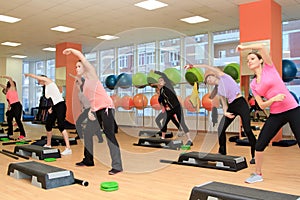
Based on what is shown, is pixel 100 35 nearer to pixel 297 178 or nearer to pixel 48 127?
pixel 48 127

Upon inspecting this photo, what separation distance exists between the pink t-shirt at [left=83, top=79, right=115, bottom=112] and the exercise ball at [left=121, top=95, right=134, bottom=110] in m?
3.59

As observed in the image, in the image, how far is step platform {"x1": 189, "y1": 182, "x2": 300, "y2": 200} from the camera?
7.14 ft

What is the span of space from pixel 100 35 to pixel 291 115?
7.05 metres

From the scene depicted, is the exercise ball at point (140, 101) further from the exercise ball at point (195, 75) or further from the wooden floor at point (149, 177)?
the wooden floor at point (149, 177)

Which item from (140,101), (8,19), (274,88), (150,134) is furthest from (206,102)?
(8,19)

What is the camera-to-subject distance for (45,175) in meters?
2.97

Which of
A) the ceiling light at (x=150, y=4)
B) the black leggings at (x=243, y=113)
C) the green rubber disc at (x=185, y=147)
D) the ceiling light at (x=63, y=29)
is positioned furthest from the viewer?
the ceiling light at (x=63, y=29)

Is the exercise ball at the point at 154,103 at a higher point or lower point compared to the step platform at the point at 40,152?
higher

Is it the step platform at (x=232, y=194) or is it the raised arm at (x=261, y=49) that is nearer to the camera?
the step platform at (x=232, y=194)

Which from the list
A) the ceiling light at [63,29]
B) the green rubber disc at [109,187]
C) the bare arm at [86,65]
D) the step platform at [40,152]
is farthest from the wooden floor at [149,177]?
the ceiling light at [63,29]

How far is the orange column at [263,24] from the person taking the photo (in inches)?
231

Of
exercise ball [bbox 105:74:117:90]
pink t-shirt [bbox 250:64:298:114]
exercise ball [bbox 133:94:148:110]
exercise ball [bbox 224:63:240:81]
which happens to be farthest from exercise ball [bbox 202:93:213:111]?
pink t-shirt [bbox 250:64:298:114]

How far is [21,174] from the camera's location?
3381mm

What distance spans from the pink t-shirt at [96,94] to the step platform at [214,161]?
4.15ft
